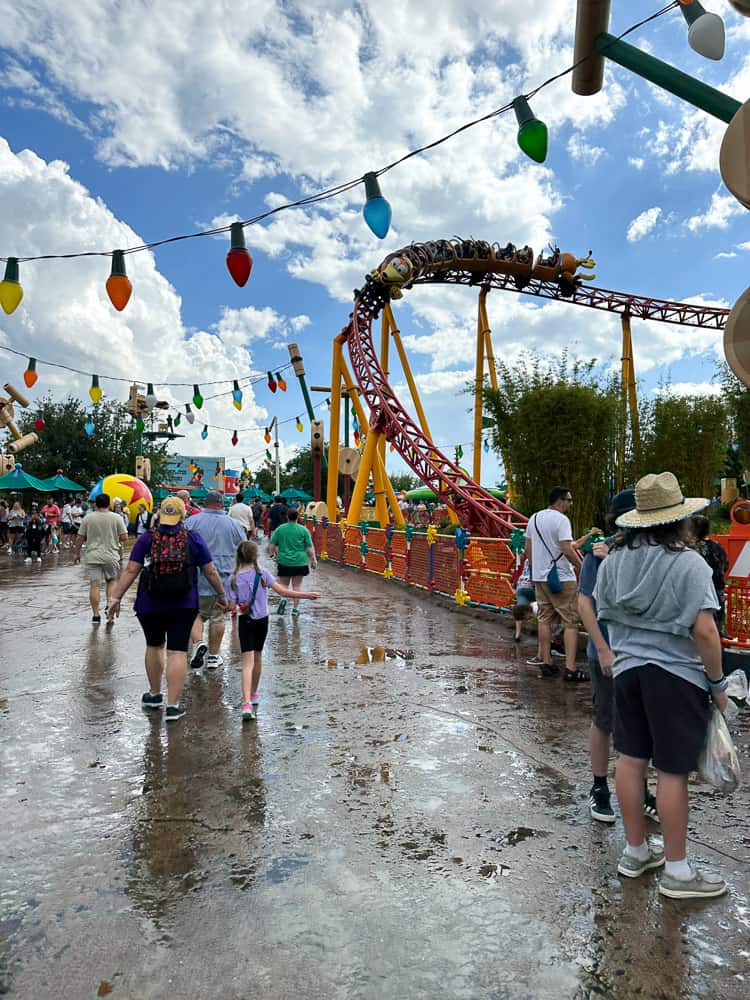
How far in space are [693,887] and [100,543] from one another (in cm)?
813

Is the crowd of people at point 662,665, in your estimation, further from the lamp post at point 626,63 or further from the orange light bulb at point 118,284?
the orange light bulb at point 118,284

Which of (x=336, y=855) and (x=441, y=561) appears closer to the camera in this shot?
(x=336, y=855)

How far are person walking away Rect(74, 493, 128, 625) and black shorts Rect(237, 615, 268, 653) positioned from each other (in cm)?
452

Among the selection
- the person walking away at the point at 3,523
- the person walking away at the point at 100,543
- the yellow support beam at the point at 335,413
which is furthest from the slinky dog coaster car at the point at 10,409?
the person walking away at the point at 100,543

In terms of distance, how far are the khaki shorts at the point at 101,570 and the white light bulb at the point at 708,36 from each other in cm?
818

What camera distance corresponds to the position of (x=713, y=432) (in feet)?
45.8

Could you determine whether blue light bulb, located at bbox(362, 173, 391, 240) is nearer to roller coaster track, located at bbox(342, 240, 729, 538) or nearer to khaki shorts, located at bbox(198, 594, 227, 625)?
khaki shorts, located at bbox(198, 594, 227, 625)

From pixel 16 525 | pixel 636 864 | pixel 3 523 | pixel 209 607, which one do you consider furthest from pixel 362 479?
pixel 636 864

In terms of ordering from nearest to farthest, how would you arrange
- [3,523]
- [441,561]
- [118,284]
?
[118,284] → [441,561] → [3,523]

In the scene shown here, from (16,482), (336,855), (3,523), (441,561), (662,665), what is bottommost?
(336,855)

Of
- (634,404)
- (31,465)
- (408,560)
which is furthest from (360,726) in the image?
(31,465)

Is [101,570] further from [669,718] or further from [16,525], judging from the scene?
[16,525]

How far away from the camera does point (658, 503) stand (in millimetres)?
3078

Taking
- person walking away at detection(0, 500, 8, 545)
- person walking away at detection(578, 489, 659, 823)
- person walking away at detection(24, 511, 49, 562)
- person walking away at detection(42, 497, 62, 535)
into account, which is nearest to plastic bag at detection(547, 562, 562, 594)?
person walking away at detection(578, 489, 659, 823)
